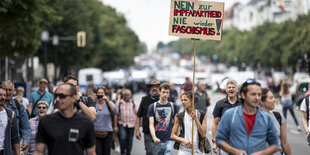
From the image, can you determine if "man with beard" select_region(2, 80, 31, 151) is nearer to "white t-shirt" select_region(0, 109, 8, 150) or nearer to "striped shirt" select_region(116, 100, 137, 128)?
"white t-shirt" select_region(0, 109, 8, 150)

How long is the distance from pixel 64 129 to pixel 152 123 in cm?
386

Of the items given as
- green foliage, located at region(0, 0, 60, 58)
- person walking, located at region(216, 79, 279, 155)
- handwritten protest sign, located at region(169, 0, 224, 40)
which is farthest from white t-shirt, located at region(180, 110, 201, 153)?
green foliage, located at region(0, 0, 60, 58)

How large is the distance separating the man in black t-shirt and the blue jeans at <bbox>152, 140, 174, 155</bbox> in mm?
3725

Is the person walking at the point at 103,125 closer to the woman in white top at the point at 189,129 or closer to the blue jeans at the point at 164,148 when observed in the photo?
the blue jeans at the point at 164,148

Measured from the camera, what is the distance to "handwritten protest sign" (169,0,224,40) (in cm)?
826

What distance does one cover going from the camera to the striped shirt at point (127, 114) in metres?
12.7

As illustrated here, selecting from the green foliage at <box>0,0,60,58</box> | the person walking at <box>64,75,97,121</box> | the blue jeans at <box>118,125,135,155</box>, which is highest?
the green foliage at <box>0,0,60,58</box>

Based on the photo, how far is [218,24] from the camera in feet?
27.3

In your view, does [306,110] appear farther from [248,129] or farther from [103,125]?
[248,129]

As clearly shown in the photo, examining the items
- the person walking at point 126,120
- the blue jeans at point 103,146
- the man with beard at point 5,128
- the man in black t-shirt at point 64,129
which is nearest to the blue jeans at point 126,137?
the person walking at point 126,120

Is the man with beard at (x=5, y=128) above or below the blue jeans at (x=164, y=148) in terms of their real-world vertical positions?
above

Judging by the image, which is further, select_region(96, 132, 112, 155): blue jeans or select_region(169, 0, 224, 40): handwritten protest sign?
select_region(96, 132, 112, 155): blue jeans

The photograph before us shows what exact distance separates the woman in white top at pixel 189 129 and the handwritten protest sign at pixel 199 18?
85 centimetres

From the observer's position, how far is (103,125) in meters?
10.3
